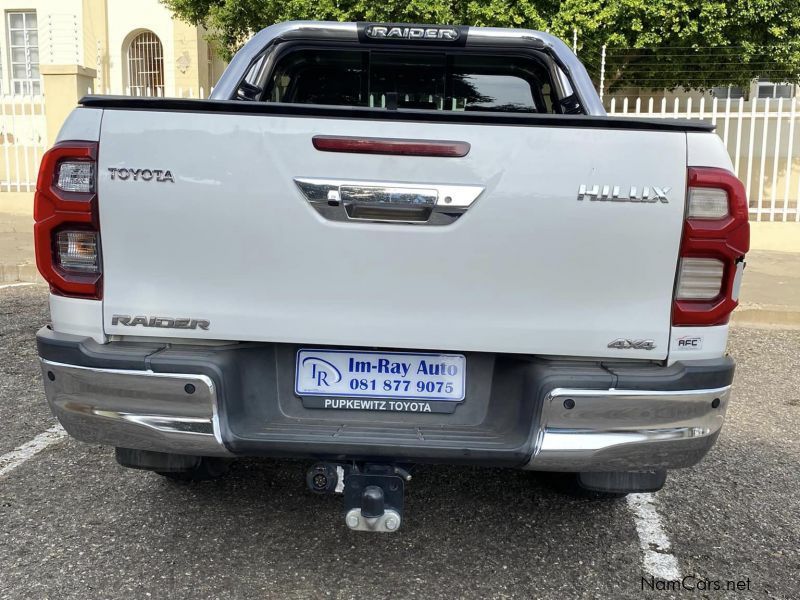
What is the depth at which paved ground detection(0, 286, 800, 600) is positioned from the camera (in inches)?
108

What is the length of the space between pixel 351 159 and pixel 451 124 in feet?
1.04

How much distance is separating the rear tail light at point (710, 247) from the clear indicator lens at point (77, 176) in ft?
5.89

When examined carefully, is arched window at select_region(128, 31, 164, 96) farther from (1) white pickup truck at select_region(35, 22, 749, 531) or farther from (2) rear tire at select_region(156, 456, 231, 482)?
(1) white pickup truck at select_region(35, 22, 749, 531)

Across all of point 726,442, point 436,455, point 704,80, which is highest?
point 704,80

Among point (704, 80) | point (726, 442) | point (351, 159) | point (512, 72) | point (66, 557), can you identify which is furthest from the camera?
point (704, 80)

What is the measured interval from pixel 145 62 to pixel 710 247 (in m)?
19.9

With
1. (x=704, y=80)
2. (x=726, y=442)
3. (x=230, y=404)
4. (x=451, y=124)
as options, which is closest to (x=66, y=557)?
(x=230, y=404)

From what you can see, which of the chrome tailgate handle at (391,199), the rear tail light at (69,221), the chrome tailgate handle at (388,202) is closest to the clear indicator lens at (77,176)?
the rear tail light at (69,221)

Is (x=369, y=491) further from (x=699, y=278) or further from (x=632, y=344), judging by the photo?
(x=699, y=278)

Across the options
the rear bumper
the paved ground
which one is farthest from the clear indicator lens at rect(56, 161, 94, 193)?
the paved ground

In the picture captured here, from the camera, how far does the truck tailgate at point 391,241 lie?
2.28m

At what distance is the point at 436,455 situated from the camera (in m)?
2.32

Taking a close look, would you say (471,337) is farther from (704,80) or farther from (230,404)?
(704,80)

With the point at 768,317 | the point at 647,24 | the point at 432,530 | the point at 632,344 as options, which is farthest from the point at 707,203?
the point at 647,24
